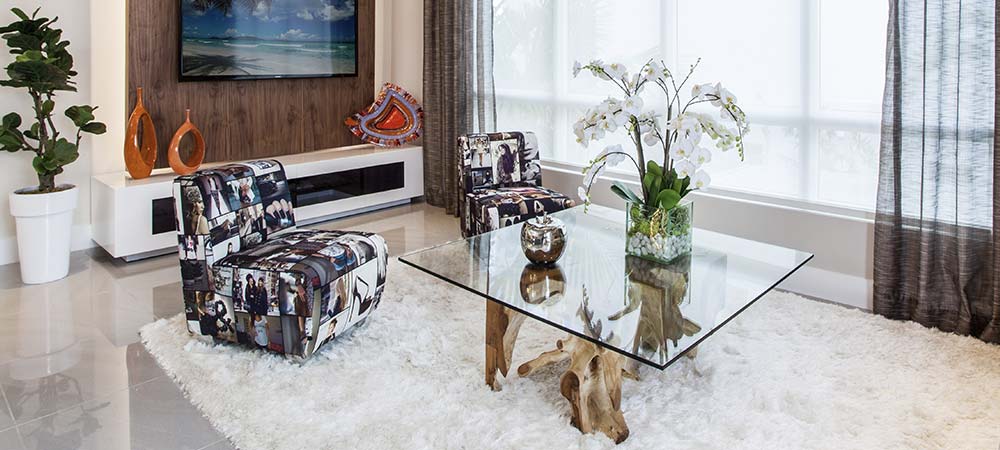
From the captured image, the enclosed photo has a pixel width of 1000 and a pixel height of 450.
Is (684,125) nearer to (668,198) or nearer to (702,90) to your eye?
(702,90)

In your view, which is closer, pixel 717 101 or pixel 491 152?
pixel 717 101

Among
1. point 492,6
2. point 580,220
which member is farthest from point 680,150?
point 492,6

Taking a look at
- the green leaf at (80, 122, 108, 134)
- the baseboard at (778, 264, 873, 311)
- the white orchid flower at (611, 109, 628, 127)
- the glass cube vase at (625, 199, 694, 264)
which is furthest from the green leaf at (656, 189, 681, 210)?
the green leaf at (80, 122, 108, 134)

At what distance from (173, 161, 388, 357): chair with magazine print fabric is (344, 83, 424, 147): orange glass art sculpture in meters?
2.49

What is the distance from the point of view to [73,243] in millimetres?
4285

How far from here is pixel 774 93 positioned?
3.73m

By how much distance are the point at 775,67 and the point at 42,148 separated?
13.0ft

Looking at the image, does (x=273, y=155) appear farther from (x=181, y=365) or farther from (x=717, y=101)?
(x=717, y=101)

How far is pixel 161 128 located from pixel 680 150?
3.46 metres

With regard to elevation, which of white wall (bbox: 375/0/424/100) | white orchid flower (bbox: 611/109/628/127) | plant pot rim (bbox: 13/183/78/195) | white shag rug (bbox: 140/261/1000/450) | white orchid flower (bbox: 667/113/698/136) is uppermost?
white wall (bbox: 375/0/424/100)

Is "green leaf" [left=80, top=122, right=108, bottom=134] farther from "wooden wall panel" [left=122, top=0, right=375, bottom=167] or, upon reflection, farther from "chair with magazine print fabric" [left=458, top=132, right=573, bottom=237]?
"chair with magazine print fabric" [left=458, top=132, right=573, bottom=237]

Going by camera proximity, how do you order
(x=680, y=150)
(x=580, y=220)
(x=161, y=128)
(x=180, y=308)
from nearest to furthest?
(x=680, y=150) < (x=580, y=220) < (x=180, y=308) < (x=161, y=128)

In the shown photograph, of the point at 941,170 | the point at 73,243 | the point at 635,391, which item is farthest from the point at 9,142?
the point at 941,170

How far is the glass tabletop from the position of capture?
6.47 feet
